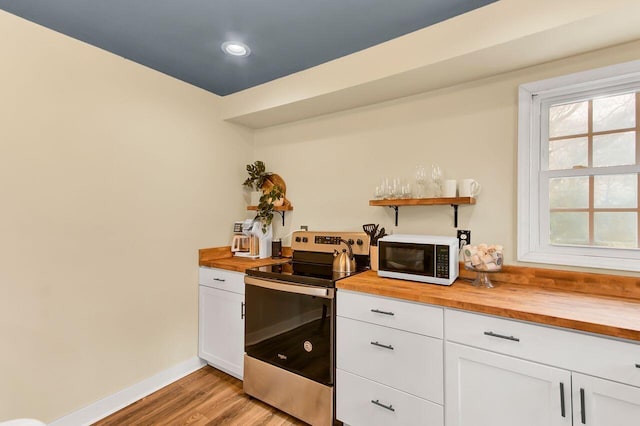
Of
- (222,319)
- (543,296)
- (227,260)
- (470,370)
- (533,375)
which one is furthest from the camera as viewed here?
(227,260)

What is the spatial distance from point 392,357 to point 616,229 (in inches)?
56.4

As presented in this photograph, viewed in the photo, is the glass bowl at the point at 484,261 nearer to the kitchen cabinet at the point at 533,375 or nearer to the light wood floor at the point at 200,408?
the kitchen cabinet at the point at 533,375

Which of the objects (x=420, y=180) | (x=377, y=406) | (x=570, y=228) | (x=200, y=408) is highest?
(x=420, y=180)

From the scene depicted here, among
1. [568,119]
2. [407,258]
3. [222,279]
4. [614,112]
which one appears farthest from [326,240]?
[614,112]

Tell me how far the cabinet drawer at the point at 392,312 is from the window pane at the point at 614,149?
4.27ft

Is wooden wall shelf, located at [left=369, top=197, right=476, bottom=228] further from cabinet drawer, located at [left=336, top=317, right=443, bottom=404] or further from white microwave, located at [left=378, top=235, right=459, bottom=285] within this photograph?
cabinet drawer, located at [left=336, top=317, right=443, bottom=404]

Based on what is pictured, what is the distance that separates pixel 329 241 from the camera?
95.0 inches

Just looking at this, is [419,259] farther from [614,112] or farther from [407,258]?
[614,112]

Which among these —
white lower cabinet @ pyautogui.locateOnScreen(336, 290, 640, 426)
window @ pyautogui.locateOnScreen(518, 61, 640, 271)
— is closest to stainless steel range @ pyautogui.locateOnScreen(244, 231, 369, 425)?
white lower cabinet @ pyautogui.locateOnScreen(336, 290, 640, 426)

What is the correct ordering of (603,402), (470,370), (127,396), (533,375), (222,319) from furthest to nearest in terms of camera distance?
(222,319), (127,396), (470,370), (533,375), (603,402)

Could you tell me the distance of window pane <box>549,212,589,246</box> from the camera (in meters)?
1.74

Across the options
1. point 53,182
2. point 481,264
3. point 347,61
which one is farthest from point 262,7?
point 481,264

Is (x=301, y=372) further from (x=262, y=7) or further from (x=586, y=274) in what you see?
(x=262, y=7)

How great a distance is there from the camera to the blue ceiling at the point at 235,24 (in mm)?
1588
